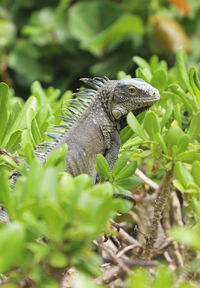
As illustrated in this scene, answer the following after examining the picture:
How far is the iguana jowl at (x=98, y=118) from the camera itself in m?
1.53

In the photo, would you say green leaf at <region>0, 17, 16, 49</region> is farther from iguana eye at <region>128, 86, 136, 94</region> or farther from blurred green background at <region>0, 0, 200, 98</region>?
iguana eye at <region>128, 86, 136, 94</region>

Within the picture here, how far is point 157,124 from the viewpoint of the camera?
120cm

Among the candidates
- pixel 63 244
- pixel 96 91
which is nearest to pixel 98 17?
pixel 96 91

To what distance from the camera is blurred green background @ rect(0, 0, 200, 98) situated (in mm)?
4570

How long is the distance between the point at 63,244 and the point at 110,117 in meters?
0.92

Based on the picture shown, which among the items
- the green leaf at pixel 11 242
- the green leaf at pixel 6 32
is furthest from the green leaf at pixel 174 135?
the green leaf at pixel 6 32

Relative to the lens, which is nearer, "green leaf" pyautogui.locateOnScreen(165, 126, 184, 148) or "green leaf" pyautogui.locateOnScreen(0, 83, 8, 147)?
"green leaf" pyautogui.locateOnScreen(165, 126, 184, 148)

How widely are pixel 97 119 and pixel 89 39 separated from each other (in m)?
3.05

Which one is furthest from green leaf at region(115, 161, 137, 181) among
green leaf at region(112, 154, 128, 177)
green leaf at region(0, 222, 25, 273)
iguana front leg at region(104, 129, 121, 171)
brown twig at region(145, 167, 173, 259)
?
green leaf at region(0, 222, 25, 273)

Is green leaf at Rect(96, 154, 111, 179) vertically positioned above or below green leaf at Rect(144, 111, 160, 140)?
below

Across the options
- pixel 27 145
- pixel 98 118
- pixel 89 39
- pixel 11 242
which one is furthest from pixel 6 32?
pixel 11 242

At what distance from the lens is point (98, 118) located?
1.64m

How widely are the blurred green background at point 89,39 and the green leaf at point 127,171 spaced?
11.0 ft

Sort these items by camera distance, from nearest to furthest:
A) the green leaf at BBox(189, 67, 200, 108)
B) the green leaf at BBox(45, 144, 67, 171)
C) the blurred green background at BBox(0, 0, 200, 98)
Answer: the green leaf at BBox(45, 144, 67, 171), the green leaf at BBox(189, 67, 200, 108), the blurred green background at BBox(0, 0, 200, 98)
